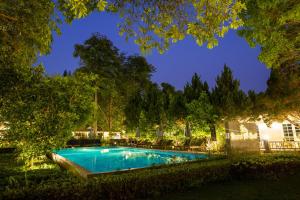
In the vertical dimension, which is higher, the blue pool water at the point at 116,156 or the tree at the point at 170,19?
the tree at the point at 170,19

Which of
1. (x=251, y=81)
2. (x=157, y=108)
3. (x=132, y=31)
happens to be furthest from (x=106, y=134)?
(x=251, y=81)

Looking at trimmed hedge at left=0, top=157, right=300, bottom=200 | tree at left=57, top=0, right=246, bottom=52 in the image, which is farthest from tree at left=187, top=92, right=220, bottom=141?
tree at left=57, top=0, right=246, bottom=52

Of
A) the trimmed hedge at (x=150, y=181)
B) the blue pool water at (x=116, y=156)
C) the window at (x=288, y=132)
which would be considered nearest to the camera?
the trimmed hedge at (x=150, y=181)

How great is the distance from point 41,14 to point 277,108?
11.8 metres

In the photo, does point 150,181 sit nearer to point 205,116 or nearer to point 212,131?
point 205,116

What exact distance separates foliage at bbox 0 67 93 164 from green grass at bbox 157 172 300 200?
4250 mm

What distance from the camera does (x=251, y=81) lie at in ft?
506

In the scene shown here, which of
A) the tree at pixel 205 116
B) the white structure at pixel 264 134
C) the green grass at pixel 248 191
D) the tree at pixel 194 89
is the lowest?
Result: the green grass at pixel 248 191

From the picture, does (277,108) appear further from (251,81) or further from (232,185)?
(251,81)

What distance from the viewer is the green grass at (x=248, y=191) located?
20.6 ft

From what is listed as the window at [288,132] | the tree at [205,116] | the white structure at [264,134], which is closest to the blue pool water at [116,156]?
the white structure at [264,134]

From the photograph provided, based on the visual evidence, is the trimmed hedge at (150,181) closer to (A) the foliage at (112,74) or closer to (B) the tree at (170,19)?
(B) the tree at (170,19)

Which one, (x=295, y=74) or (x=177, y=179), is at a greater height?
(x=295, y=74)

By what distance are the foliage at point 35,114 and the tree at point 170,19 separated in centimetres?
364
